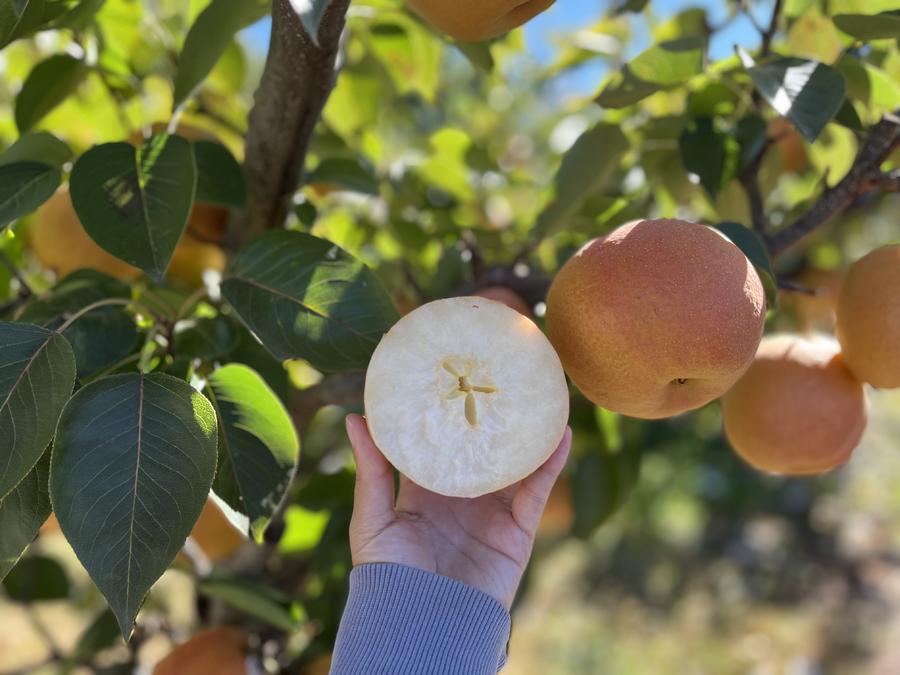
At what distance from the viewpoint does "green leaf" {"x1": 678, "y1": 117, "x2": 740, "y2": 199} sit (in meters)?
0.73

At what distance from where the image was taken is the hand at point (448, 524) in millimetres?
568

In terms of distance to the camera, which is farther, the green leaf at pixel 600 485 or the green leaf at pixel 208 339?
the green leaf at pixel 600 485

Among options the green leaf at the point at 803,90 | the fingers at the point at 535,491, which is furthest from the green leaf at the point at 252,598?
the green leaf at the point at 803,90

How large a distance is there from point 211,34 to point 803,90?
1.43 feet

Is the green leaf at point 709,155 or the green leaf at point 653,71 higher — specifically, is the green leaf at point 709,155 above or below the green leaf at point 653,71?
below

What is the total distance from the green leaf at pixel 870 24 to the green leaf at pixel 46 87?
25.2 inches

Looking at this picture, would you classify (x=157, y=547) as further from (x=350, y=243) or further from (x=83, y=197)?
(x=350, y=243)

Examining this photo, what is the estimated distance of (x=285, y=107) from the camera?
64 cm

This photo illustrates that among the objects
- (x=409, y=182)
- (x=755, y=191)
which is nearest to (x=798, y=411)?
(x=755, y=191)

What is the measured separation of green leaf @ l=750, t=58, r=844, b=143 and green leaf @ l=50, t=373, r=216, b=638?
43 cm

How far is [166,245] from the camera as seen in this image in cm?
52

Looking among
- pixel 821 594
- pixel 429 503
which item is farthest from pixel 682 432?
pixel 429 503

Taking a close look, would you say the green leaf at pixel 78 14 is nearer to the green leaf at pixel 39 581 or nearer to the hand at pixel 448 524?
the hand at pixel 448 524

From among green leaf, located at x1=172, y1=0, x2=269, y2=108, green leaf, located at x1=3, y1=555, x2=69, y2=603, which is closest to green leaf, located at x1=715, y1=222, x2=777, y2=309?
green leaf, located at x1=172, y1=0, x2=269, y2=108
